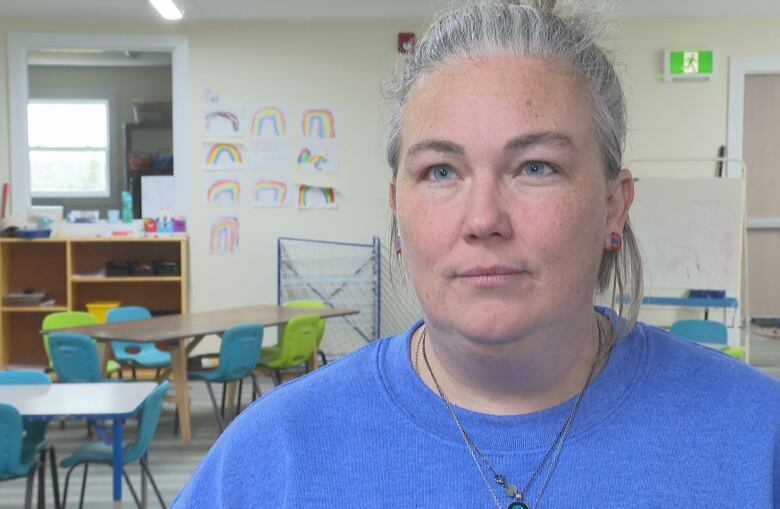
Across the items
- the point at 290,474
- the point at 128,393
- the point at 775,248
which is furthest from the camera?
the point at 775,248

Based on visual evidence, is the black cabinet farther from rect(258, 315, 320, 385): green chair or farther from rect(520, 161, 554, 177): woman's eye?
rect(520, 161, 554, 177): woman's eye

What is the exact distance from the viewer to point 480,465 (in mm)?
1025

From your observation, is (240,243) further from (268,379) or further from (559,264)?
(559,264)

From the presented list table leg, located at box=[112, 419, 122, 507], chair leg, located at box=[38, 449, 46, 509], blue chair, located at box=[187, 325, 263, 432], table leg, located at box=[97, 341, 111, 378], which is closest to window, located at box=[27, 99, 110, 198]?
table leg, located at box=[97, 341, 111, 378]

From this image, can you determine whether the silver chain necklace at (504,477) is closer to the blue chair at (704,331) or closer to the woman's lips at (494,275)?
the woman's lips at (494,275)

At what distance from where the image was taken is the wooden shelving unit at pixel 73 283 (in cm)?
734

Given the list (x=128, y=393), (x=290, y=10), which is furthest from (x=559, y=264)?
(x=290, y=10)

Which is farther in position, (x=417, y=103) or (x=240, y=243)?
(x=240, y=243)

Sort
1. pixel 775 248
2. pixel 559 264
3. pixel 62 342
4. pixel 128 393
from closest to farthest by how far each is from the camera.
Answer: pixel 559 264
pixel 128 393
pixel 62 342
pixel 775 248

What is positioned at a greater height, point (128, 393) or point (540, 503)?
point (540, 503)

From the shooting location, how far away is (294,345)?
5664mm

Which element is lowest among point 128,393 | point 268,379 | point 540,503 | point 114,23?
point 268,379

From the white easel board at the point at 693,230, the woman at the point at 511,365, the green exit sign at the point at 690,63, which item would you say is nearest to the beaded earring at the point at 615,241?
the woman at the point at 511,365

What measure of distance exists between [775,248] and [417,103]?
7.40 meters
